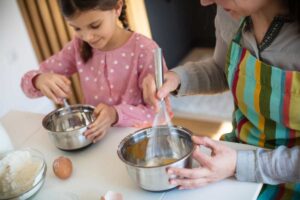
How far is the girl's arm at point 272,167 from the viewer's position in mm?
744

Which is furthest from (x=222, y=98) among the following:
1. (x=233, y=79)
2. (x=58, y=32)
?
(x=233, y=79)

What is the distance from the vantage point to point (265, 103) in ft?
2.76

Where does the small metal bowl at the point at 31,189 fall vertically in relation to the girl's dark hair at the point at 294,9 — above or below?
below

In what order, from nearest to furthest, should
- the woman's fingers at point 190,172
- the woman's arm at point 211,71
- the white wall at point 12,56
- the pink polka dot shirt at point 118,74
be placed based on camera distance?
the woman's fingers at point 190,172 → the woman's arm at point 211,71 → the pink polka dot shirt at point 118,74 → the white wall at point 12,56

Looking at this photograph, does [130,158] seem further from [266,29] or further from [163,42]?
[163,42]

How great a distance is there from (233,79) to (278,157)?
0.78 ft

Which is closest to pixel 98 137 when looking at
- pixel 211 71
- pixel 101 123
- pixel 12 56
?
pixel 101 123

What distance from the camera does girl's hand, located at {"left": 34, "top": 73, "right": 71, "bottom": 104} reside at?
3.46 ft

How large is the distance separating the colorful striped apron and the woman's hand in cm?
15

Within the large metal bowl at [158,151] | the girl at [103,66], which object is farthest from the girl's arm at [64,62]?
the large metal bowl at [158,151]

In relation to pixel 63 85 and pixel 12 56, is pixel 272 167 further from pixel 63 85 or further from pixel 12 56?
pixel 12 56

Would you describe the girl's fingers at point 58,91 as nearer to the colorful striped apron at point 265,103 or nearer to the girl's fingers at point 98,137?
the girl's fingers at point 98,137

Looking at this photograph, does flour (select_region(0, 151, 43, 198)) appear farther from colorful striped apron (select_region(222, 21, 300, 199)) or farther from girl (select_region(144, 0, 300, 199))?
colorful striped apron (select_region(222, 21, 300, 199))

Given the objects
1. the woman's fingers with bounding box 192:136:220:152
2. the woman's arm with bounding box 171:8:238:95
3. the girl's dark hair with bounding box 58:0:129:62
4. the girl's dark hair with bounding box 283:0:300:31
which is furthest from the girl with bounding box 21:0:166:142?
the girl's dark hair with bounding box 283:0:300:31
